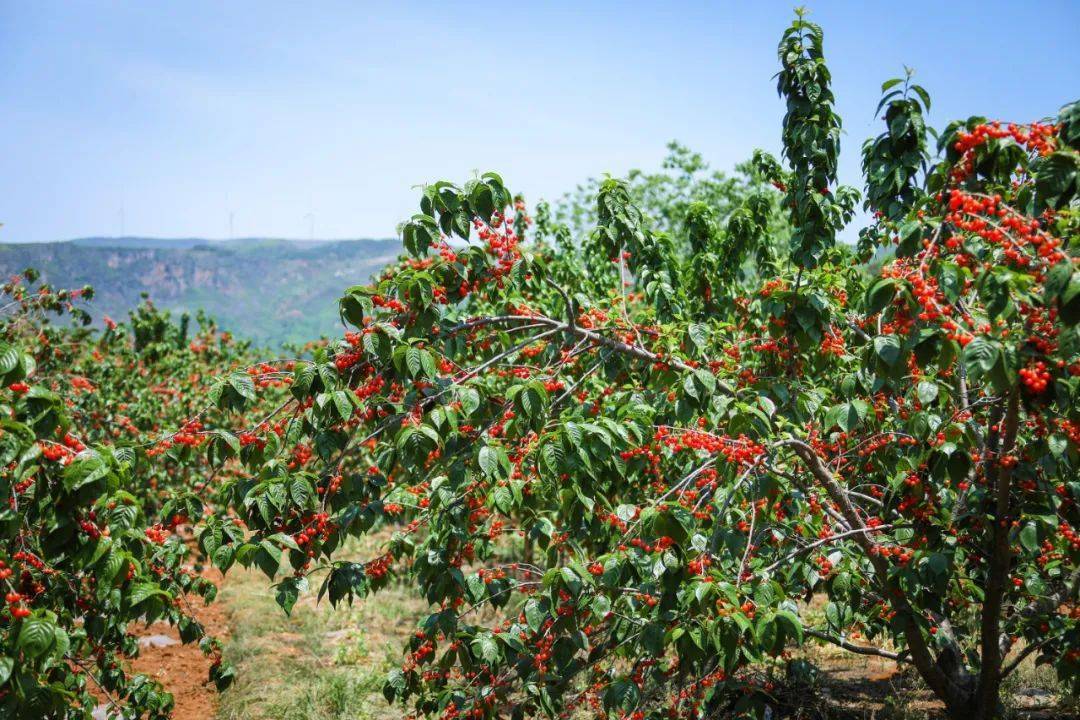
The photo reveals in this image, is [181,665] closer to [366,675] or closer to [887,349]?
[366,675]

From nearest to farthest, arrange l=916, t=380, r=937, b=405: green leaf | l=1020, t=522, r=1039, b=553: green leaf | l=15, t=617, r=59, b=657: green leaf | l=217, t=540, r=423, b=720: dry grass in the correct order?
l=15, t=617, r=59, b=657: green leaf → l=916, t=380, r=937, b=405: green leaf → l=1020, t=522, r=1039, b=553: green leaf → l=217, t=540, r=423, b=720: dry grass

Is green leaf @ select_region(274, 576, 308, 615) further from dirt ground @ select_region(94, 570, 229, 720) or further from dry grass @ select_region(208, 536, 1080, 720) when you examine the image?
dirt ground @ select_region(94, 570, 229, 720)

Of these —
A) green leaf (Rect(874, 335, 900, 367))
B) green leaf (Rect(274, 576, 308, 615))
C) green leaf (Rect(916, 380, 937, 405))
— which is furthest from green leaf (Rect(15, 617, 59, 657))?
green leaf (Rect(916, 380, 937, 405))

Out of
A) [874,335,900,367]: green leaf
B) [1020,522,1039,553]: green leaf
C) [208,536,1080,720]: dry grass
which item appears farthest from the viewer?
[208,536,1080,720]: dry grass

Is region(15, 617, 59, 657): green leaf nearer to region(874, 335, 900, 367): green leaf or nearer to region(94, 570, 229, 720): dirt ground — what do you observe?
region(874, 335, 900, 367): green leaf

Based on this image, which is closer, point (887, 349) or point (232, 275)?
point (887, 349)

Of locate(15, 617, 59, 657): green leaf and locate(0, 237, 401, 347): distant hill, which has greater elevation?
locate(0, 237, 401, 347): distant hill

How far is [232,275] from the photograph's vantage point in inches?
6914

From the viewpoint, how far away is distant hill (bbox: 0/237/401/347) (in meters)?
142

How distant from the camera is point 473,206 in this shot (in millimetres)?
3762

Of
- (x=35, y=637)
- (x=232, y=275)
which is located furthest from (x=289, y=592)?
(x=232, y=275)

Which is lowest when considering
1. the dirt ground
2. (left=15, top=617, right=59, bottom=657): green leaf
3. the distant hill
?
the dirt ground

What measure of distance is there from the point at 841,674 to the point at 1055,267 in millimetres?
6065

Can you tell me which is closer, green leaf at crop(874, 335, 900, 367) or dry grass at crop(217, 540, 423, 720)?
green leaf at crop(874, 335, 900, 367)
